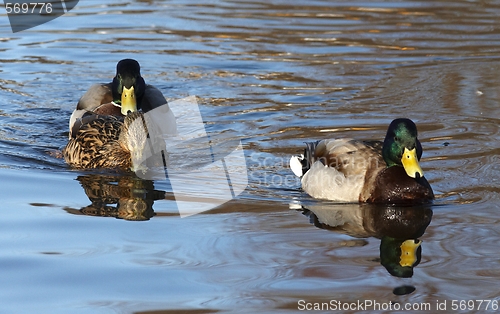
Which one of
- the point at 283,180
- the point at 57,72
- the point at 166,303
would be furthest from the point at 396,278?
the point at 57,72

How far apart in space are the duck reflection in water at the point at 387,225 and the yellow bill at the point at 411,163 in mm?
299

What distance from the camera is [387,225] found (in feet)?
23.3

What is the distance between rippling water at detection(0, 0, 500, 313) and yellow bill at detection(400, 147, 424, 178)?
0.36 m

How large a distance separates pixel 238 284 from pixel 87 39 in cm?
963

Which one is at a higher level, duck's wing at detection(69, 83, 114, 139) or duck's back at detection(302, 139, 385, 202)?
Result: duck's wing at detection(69, 83, 114, 139)

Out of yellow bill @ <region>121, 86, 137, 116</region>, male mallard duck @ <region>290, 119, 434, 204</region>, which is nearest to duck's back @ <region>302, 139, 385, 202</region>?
male mallard duck @ <region>290, 119, 434, 204</region>

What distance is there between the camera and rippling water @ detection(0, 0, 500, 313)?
5754 millimetres

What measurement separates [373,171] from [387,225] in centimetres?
82

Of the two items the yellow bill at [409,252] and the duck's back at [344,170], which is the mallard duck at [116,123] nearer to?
the duck's back at [344,170]

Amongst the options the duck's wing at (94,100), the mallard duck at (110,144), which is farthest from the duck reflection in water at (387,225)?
the duck's wing at (94,100)

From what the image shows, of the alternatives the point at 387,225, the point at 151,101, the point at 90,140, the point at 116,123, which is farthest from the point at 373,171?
the point at 151,101

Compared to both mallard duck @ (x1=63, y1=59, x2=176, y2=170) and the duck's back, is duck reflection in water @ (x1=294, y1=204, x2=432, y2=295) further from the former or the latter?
mallard duck @ (x1=63, y1=59, x2=176, y2=170)

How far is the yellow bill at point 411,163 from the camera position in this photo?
295 inches

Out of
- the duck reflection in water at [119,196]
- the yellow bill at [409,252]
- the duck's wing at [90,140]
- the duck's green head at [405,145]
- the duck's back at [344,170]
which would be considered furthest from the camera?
the duck's wing at [90,140]
